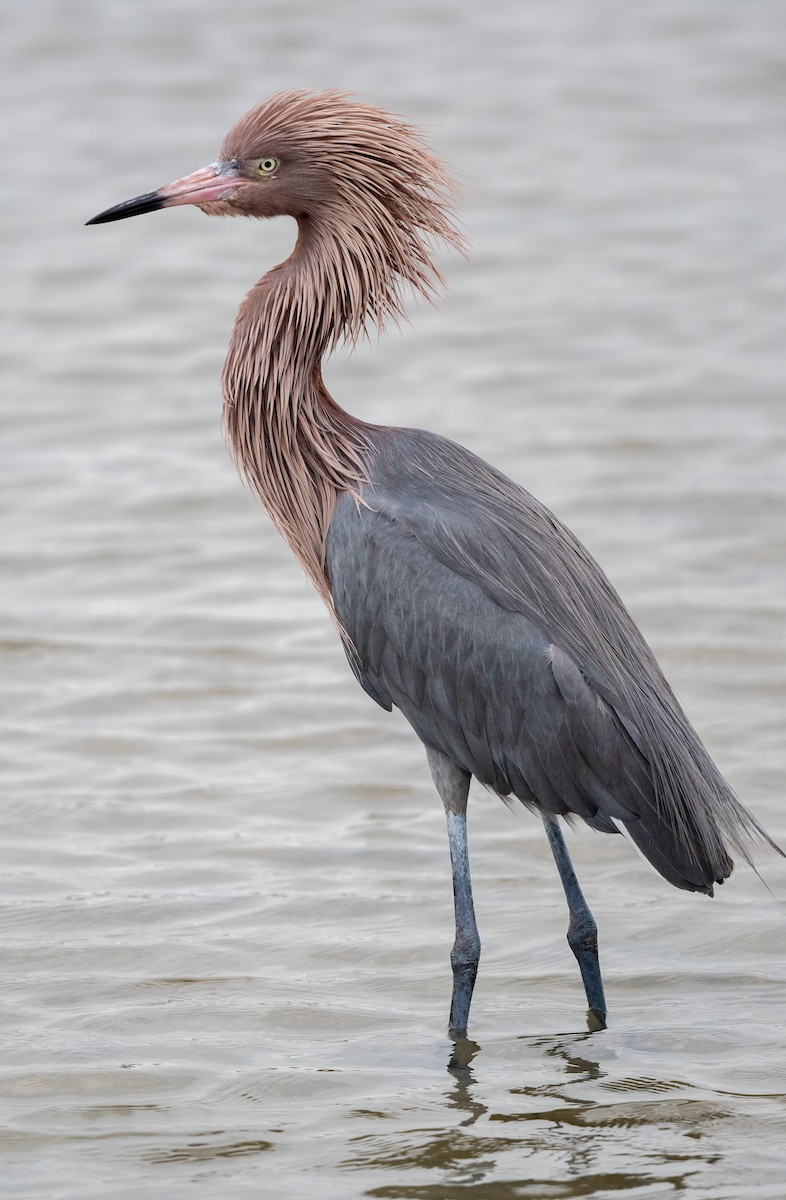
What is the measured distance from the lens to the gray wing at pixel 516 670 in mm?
5812

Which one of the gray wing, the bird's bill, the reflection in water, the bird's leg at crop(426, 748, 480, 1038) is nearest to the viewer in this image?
the reflection in water

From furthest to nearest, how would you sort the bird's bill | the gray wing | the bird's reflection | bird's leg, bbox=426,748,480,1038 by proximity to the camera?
the bird's bill → bird's leg, bbox=426,748,480,1038 → the gray wing → the bird's reflection

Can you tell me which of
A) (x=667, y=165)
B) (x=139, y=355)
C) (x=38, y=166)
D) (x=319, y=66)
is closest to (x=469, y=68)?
(x=319, y=66)

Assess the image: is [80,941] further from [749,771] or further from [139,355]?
[139,355]

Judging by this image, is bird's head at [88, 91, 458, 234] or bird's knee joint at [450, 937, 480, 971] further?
bird's head at [88, 91, 458, 234]

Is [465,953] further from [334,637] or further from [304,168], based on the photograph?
[334,637]

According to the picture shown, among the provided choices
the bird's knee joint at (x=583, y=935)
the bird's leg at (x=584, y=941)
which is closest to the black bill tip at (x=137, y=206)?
the bird's leg at (x=584, y=941)

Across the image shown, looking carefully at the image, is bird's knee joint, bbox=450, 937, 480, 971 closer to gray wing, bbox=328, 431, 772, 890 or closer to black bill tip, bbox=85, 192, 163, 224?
gray wing, bbox=328, 431, 772, 890

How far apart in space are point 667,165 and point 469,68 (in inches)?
126

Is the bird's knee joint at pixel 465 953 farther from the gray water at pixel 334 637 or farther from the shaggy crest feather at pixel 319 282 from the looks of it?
the shaggy crest feather at pixel 319 282

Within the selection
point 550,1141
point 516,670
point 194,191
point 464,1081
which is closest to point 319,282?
point 194,191

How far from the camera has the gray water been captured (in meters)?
5.47

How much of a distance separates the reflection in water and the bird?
0.44 meters

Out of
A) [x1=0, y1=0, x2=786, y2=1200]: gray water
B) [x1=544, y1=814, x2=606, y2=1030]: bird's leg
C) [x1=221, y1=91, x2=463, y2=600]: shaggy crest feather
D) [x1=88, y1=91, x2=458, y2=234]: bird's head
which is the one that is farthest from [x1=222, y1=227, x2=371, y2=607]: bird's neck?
[x1=0, y1=0, x2=786, y2=1200]: gray water
